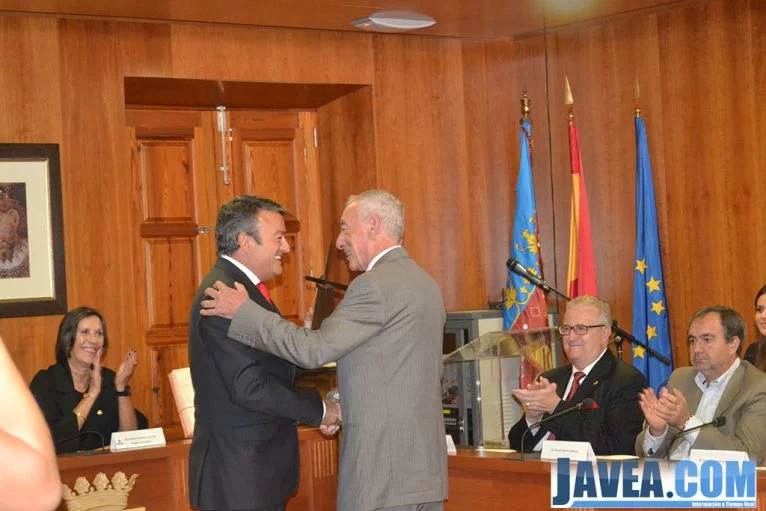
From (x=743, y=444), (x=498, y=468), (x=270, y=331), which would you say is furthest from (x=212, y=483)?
(x=743, y=444)

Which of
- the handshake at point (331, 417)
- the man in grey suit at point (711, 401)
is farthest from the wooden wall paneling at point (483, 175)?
the handshake at point (331, 417)

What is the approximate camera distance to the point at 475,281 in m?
7.00

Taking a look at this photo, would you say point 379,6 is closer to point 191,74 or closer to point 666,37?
point 191,74

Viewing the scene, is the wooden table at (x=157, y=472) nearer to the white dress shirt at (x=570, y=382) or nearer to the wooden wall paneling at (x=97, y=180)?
the white dress shirt at (x=570, y=382)

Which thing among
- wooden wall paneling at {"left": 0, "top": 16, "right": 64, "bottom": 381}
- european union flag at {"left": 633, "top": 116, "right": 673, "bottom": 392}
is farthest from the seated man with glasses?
wooden wall paneling at {"left": 0, "top": 16, "right": 64, "bottom": 381}

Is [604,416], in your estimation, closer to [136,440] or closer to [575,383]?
[575,383]

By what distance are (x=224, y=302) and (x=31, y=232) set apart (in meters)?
2.89

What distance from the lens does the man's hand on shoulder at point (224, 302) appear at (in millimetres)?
3166

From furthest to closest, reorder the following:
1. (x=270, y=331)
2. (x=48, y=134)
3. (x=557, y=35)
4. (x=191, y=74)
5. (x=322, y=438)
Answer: (x=557, y=35), (x=191, y=74), (x=48, y=134), (x=322, y=438), (x=270, y=331)

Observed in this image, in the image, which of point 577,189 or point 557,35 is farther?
point 557,35

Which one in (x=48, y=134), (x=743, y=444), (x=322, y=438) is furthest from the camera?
(x=48, y=134)

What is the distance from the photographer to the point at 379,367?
10.1 feet

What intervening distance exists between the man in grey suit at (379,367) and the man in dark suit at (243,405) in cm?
13

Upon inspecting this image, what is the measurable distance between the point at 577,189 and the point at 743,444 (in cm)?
287
